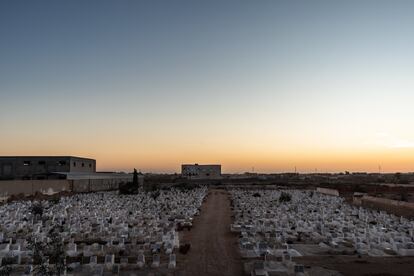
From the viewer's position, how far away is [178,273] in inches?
539

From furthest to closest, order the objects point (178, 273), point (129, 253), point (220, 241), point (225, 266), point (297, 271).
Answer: point (220, 241)
point (129, 253)
point (225, 266)
point (178, 273)
point (297, 271)

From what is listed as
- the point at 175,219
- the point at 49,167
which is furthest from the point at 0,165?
the point at 175,219

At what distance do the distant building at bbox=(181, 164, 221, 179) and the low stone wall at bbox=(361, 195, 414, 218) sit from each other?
98699 mm

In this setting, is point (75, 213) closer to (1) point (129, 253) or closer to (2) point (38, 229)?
(2) point (38, 229)

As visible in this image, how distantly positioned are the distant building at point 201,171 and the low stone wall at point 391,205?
324ft

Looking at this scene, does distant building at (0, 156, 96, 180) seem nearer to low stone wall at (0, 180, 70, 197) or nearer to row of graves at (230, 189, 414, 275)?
low stone wall at (0, 180, 70, 197)

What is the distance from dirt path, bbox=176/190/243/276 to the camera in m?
14.2

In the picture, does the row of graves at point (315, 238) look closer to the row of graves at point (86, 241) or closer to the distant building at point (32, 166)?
the row of graves at point (86, 241)

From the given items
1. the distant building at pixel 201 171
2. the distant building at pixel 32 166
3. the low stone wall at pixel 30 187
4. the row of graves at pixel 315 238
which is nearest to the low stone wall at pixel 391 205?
the row of graves at pixel 315 238

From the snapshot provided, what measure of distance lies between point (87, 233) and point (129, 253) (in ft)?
17.6

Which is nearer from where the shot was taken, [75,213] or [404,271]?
[404,271]

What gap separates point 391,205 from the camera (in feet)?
113

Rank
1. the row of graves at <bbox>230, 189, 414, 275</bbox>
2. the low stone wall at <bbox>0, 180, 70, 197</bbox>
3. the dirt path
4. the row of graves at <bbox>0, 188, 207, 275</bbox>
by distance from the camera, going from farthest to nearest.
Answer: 1. the low stone wall at <bbox>0, 180, 70, 197</bbox>
2. the row of graves at <bbox>230, 189, 414, 275</bbox>
3. the dirt path
4. the row of graves at <bbox>0, 188, 207, 275</bbox>

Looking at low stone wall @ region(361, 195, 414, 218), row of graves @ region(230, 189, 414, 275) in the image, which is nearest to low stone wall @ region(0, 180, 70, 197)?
row of graves @ region(230, 189, 414, 275)
